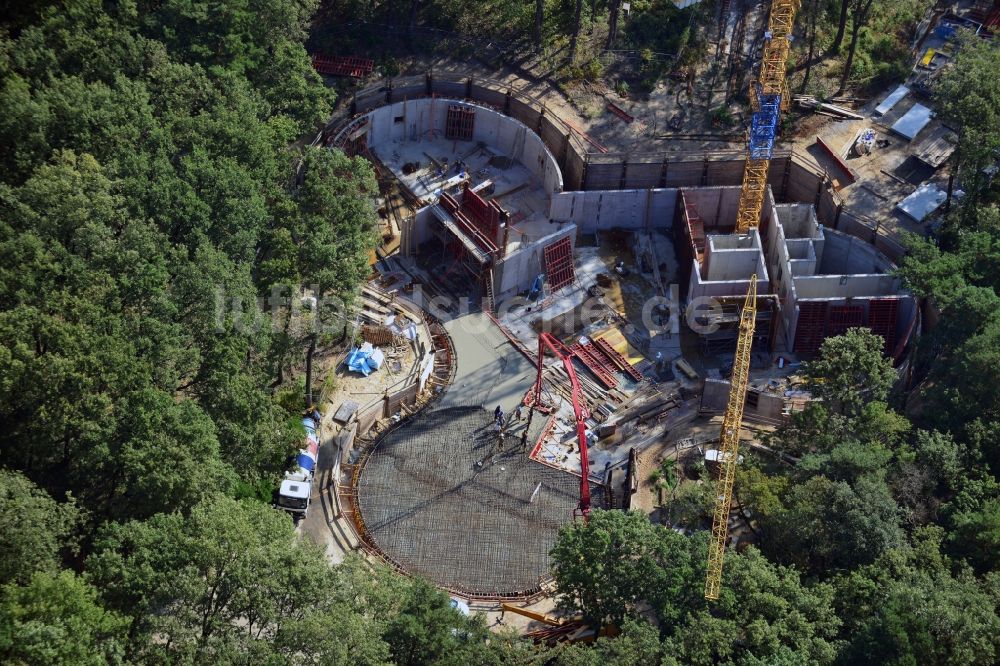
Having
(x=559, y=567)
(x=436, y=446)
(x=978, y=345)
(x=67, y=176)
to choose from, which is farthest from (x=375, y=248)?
(x=978, y=345)

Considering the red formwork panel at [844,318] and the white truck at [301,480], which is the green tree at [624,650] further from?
the red formwork panel at [844,318]

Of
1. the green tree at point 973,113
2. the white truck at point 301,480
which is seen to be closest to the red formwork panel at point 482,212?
the white truck at point 301,480

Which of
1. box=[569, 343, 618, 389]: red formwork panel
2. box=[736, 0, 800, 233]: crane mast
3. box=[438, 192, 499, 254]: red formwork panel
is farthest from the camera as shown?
box=[438, 192, 499, 254]: red formwork panel

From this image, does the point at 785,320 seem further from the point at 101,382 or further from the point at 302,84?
the point at 101,382

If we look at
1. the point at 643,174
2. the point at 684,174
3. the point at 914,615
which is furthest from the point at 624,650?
the point at 684,174

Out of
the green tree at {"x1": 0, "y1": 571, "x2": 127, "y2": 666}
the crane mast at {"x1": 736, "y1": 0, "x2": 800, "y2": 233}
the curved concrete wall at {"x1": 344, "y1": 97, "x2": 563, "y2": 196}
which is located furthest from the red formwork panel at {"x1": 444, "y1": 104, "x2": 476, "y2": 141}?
the green tree at {"x1": 0, "y1": 571, "x2": 127, "y2": 666}

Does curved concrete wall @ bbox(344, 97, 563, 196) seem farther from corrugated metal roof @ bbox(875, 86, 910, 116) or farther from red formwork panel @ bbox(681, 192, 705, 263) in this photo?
corrugated metal roof @ bbox(875, 86, 910, 116)

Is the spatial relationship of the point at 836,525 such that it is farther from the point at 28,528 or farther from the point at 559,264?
the point at 28,528
